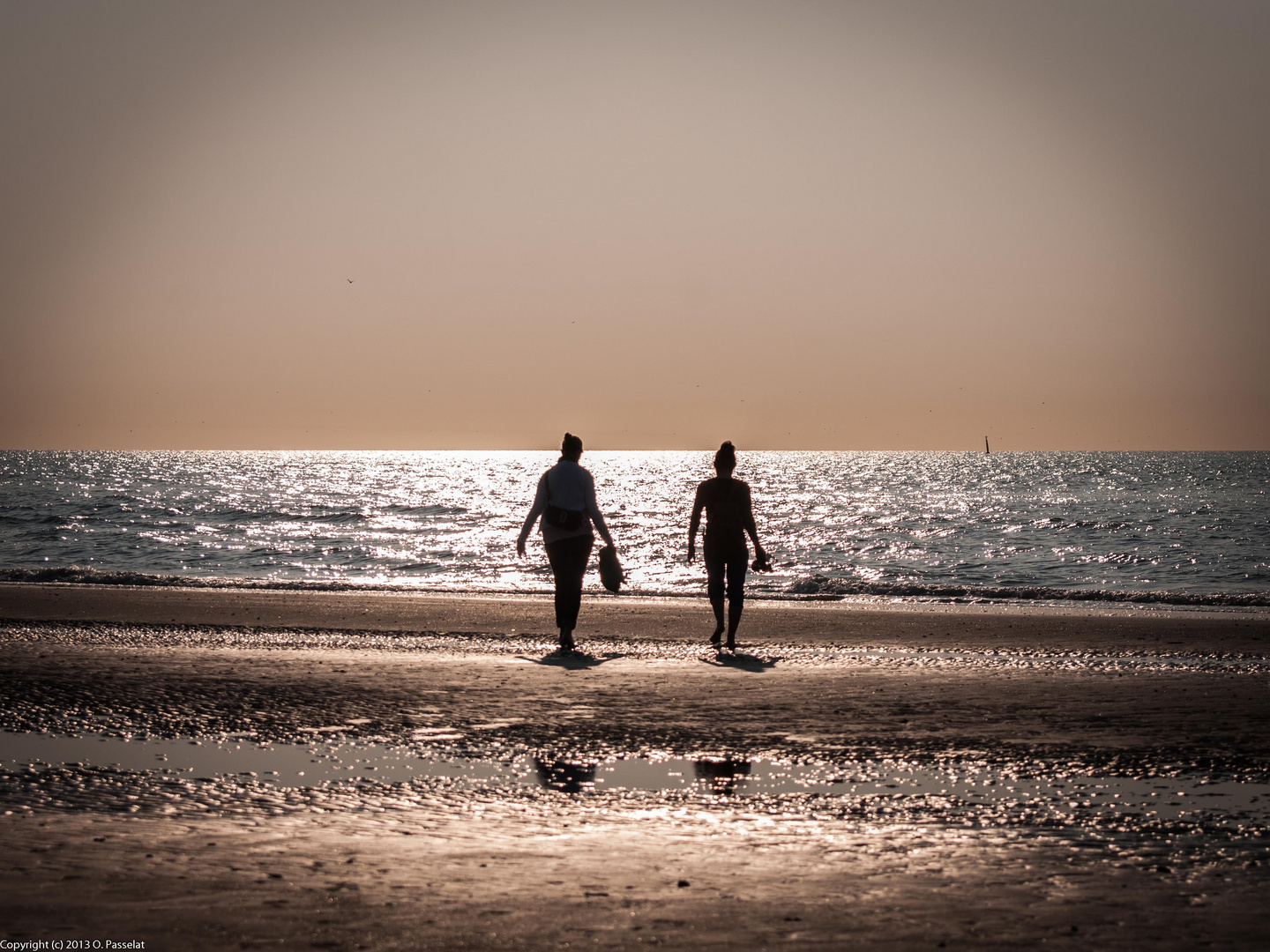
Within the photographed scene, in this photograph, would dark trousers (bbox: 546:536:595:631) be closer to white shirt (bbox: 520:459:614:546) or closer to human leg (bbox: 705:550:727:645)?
white shirt (bbox: 520:459:614:546)

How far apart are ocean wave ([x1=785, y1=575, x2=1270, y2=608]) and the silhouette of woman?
10.4 metres

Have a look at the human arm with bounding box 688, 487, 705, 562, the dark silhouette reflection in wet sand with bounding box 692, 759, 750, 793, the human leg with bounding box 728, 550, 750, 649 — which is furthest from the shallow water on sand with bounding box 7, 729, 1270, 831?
the human arm with bounding box 688, 487, 705, 562

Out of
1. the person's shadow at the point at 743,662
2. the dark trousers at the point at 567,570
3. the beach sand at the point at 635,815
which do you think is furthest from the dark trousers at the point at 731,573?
the dark trousers at the point at 567,570

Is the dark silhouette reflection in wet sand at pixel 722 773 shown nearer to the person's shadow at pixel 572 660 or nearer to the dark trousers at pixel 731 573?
the person's shadow at pixel 572 660

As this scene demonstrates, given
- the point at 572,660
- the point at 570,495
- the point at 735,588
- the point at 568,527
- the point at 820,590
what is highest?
the point at 570,495

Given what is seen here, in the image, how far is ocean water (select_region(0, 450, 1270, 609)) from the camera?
2364 centimetres

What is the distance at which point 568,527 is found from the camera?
10.7 m

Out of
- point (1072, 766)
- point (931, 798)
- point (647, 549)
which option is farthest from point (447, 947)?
point (647, 549)

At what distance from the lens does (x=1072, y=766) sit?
18.7 ft

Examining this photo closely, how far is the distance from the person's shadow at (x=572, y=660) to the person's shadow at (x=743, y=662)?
94 centimetres

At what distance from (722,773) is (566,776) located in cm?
78

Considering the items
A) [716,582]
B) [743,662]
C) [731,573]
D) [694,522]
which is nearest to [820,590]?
[694,522]

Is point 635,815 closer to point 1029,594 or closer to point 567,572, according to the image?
point 567,572

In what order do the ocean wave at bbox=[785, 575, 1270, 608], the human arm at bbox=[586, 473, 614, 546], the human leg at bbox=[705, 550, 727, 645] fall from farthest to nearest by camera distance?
1. the ocean wave at bbox=[785, 575, 1270, 608]
2. the human leg at bbox=[705, 550, 727, 645]
3. the human arm at bbox=[586, 473, 614, 546]
